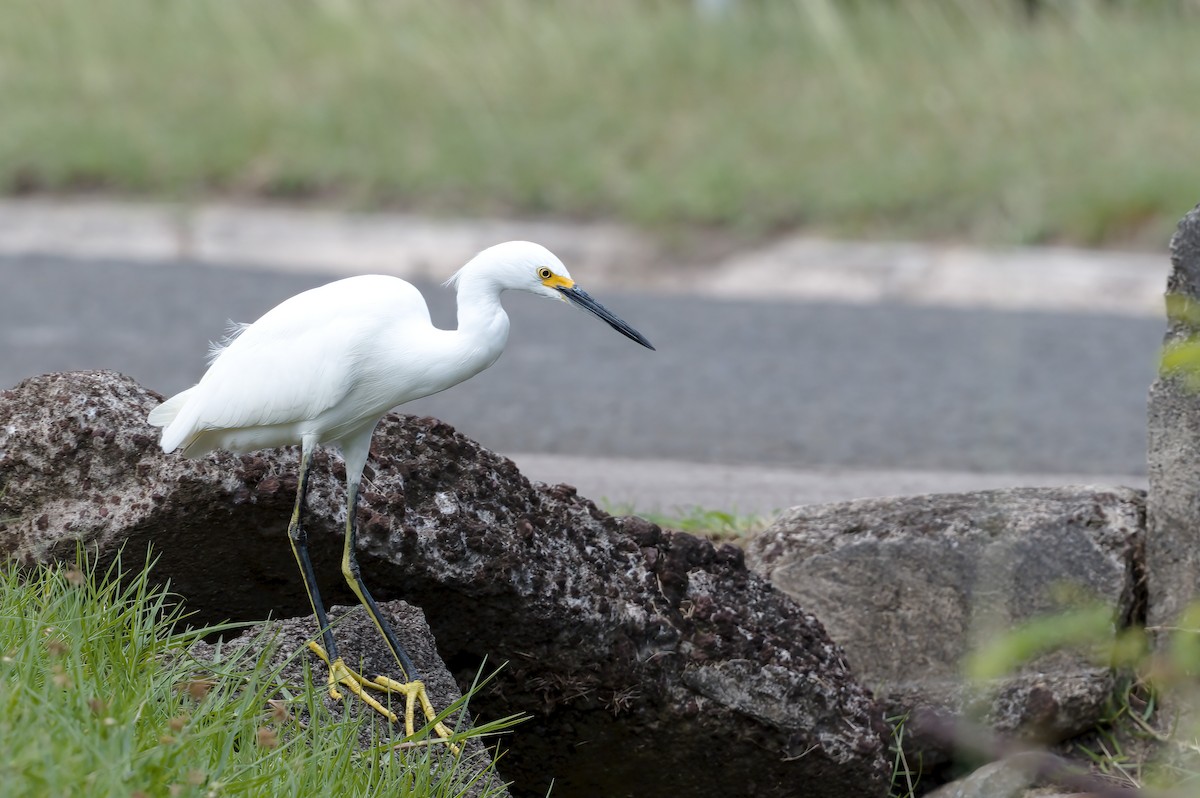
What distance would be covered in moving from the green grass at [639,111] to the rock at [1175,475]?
3382 millimetres

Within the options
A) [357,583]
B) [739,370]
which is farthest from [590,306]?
[739,370]

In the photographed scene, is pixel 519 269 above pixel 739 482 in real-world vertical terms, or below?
above

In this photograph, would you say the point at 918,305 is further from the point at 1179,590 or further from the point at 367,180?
the point at 1179,590

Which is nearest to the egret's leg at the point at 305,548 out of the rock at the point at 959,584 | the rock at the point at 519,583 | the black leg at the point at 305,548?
the black leg at the point at 305,548

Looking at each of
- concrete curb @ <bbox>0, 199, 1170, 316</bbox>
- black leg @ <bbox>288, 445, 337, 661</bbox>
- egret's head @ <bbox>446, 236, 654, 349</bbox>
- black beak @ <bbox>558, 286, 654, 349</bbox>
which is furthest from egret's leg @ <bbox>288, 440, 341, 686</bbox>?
concrete curb @ <bbox>0, 199, 1170, 316</bbox>

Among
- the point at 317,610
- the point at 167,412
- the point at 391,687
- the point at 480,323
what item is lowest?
the point at 391,687

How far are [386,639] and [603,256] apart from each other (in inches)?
168

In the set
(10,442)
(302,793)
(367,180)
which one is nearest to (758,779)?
(302,793)

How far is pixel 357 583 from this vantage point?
2609 millimetres

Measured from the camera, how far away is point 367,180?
738 centimetres

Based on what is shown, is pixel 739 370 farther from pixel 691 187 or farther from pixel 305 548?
pixel 305 548

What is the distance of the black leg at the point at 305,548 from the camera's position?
8.35 feet

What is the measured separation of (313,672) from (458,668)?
302 millimetres

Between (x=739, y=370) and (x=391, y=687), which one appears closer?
(x=391, y=687)
